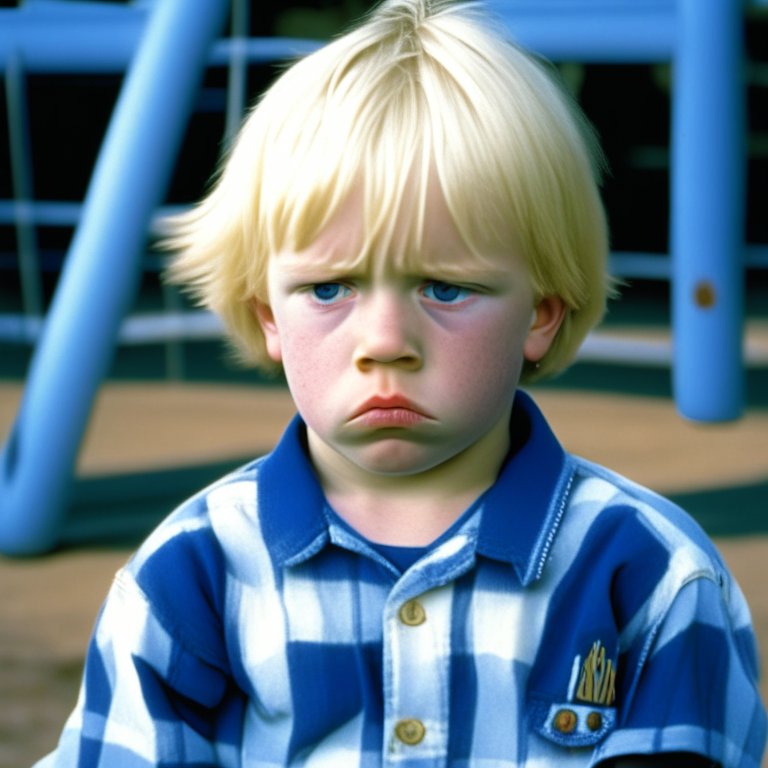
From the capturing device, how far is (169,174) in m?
2.46

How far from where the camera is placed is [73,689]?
1.88 m

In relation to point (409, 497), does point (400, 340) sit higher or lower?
higher

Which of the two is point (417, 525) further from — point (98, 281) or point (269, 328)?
point (98, 281)

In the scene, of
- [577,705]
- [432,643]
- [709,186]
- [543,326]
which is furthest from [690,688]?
[709,186]

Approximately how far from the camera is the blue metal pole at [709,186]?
2.71 metres

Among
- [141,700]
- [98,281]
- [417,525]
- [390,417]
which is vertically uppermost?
[390,417]

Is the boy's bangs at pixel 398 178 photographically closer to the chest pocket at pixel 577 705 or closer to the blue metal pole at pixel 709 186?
the chest pocket at pixel 577 705

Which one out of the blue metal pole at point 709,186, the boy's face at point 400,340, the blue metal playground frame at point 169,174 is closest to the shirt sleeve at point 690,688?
the boy's face at point 400,340

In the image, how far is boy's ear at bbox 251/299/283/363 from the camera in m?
0.98

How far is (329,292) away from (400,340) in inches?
3.0

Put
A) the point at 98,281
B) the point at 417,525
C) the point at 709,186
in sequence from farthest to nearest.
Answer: the point at 709,186 → the point at 98,281 → the point at 417,525

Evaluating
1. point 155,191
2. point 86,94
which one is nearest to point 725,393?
point 155,191

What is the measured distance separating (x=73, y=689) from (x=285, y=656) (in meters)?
1.07

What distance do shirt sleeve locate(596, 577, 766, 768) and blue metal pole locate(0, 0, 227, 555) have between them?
Answer: 1.68 metres
